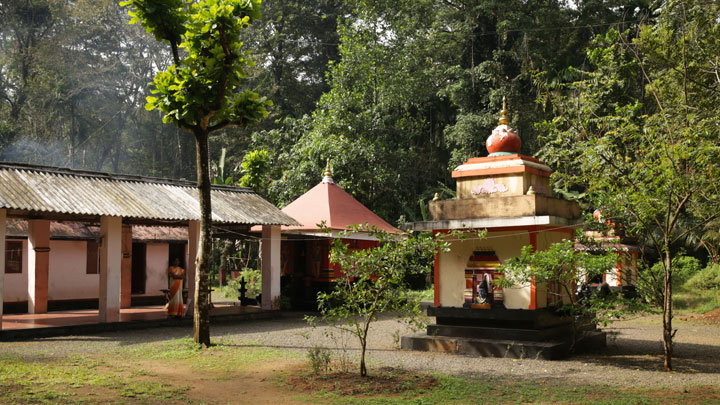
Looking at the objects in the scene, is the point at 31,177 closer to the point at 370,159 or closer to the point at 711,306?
the point at 370,159

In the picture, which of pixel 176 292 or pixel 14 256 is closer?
pixel 176 292

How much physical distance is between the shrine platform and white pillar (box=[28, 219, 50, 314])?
0.46m

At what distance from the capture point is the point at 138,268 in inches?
798

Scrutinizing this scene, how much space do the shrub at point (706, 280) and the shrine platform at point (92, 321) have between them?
1411 cm

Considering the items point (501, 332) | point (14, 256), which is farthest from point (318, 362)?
point (14, 256)

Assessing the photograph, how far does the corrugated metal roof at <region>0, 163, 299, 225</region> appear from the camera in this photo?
40.1 feet

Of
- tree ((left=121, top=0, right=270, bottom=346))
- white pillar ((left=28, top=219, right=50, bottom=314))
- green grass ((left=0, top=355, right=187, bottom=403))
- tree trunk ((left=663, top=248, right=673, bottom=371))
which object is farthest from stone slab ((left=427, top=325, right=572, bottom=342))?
white pillar ((left=28, top=219, right=50, bottom=314))

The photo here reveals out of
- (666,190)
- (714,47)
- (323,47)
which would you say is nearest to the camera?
(666,190)

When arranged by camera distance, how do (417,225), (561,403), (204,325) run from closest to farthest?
(561,403)
(204,325)
(417,225)

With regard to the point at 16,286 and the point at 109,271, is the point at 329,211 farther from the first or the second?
the point at 16,286

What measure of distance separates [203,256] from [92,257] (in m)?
9.56

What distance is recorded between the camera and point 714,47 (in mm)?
13945

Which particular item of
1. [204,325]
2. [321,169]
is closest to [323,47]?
[321,169]

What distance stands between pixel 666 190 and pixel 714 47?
6675mm
